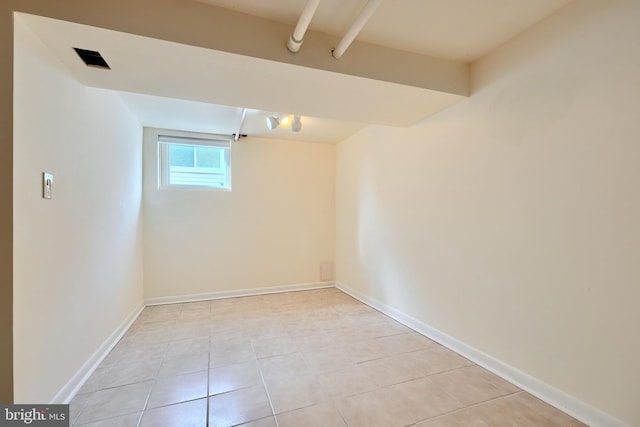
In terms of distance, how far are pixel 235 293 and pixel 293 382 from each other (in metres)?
2.24

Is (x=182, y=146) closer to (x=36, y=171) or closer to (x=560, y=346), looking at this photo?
(x=36, y=171)

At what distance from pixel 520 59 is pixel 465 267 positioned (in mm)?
1526

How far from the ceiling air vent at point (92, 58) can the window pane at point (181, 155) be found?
80.1 inches

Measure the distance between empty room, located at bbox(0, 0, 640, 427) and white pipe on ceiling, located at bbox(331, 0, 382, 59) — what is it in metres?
0.01

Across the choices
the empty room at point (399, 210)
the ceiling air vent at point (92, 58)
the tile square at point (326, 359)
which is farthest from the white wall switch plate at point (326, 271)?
the ceiling air vent at point (92, 58)

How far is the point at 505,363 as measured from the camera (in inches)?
72.4

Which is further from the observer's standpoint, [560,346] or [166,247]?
[166,247]

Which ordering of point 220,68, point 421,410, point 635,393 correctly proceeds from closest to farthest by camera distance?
point 635,393
point 421,410
point 220,68

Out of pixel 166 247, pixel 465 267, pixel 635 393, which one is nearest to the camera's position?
pixel 635 393

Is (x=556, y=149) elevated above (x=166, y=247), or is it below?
above

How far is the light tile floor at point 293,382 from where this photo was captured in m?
1.46

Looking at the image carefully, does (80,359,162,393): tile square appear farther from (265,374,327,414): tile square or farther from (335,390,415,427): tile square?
(335,390,415,427): tile square

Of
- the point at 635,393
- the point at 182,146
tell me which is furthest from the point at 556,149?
the point at 182,146

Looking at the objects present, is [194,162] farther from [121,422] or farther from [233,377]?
[121,422]
